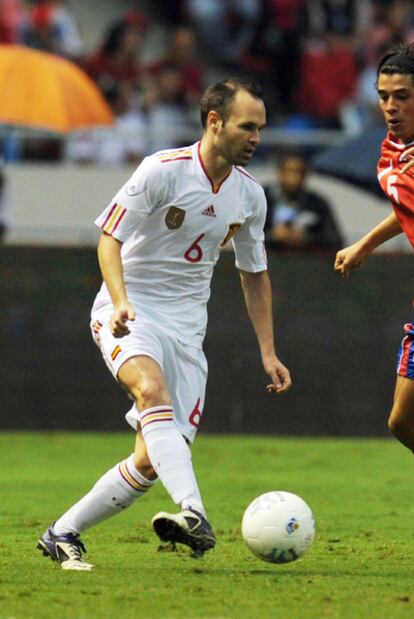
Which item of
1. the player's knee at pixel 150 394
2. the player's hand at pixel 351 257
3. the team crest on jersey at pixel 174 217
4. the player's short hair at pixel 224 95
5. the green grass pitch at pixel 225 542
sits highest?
the player's short hair at pixel 224 95

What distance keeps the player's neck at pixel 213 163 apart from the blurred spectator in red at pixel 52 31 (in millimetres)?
11036

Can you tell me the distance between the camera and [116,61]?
18406 millimetres

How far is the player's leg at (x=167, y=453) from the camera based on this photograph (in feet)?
21.5

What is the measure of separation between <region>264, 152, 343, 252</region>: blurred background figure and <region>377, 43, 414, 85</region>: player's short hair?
7.72 metres

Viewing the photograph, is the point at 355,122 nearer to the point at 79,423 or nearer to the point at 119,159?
the point at 119,159

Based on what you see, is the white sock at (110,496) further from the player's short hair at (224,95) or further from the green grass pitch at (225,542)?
the player's short hair at (224,95)

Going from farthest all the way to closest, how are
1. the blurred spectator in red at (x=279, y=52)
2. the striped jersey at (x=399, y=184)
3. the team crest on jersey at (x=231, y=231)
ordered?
the blurred spectator in red at (x=279, y=52) < the team crest on jersey at (x=231, y=231) < the striped jersey at (x=399, y=184)

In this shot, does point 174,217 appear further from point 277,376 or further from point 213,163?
point 277,376

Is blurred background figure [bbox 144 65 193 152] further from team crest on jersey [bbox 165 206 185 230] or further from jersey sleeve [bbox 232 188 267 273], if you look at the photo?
team crest on jersey [bbox 165 206 185 230]

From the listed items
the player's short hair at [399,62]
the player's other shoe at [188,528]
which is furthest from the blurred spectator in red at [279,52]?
the player's other shoe at [188,528]

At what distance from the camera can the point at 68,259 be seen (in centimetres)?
1524

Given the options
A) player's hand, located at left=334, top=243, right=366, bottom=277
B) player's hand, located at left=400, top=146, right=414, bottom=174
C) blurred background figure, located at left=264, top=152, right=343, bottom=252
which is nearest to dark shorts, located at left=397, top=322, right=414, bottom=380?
player's hand, located at left=334, top=243, right=366, bottom=277

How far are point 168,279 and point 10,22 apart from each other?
37.0ft

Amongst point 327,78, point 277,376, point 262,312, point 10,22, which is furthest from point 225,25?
point 277,376
